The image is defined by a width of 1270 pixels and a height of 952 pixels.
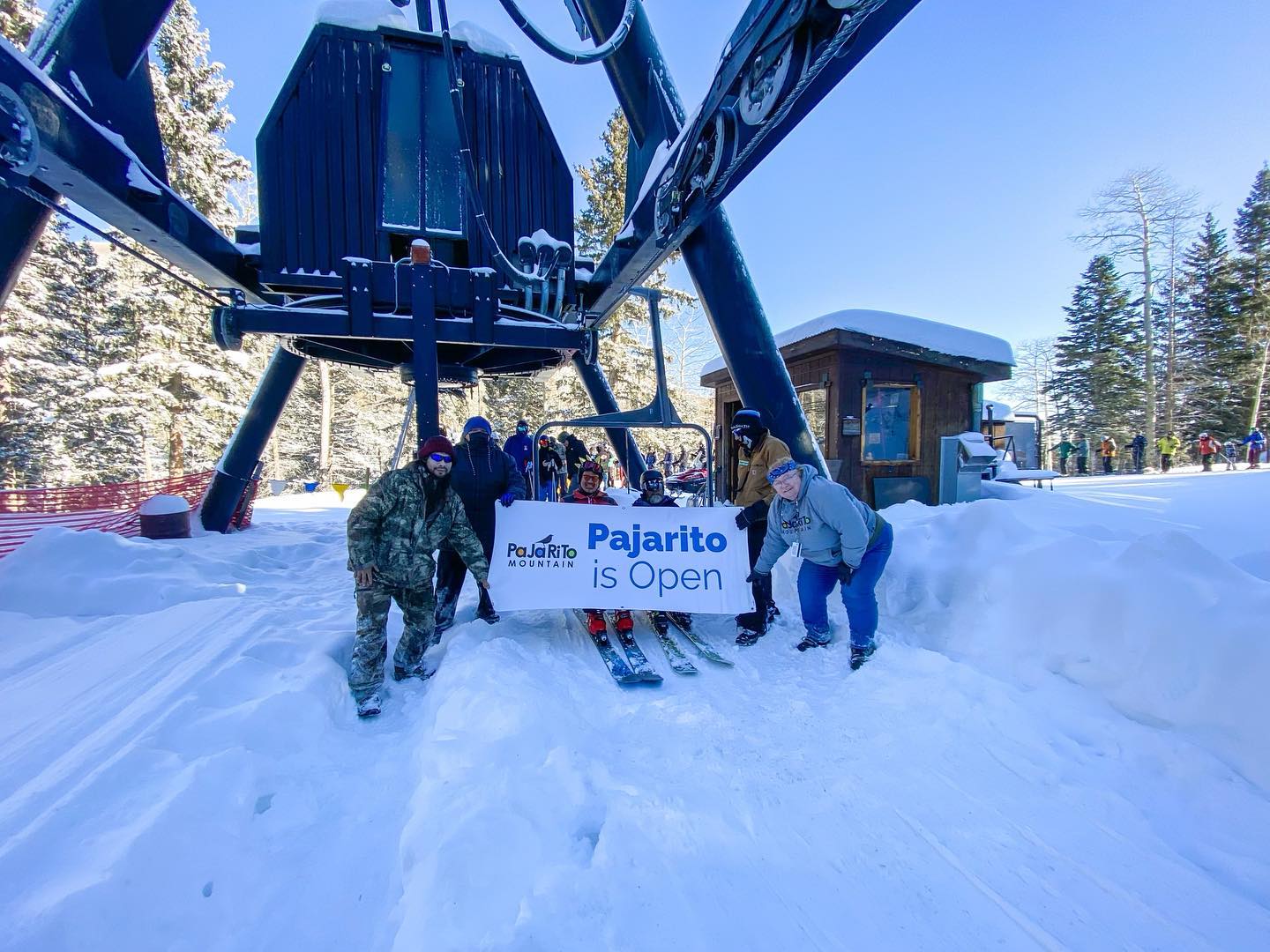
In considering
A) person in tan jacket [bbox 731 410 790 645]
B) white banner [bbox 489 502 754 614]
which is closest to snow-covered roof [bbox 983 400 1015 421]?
person in tan jacket [bbox 731 410 790 645]

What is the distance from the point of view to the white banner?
411 centimetres

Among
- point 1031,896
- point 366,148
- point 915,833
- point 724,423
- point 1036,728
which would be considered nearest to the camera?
point 1031,896

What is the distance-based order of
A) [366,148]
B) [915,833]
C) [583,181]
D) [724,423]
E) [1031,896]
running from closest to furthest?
[1031,896] → [915,833] → [366,148] → [724,423] → [583,181]

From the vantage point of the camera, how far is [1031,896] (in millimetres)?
1710

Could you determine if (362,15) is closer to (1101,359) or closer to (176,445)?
(176,445)

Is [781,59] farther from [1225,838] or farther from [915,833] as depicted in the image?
[1225,838]

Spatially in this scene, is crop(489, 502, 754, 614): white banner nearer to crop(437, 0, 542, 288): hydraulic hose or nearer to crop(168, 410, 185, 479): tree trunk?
crop(437, 0, 542, 288): hydraulic hose

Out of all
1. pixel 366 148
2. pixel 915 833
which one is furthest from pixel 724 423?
pixel 915 833

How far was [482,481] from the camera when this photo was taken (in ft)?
14.4

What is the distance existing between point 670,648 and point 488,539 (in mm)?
1767

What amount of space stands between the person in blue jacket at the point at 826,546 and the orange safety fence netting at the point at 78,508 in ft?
24.1

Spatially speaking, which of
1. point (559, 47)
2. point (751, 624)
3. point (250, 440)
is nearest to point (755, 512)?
point (751, 624)

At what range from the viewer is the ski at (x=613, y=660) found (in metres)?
3.30

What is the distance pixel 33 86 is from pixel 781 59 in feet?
13.5
